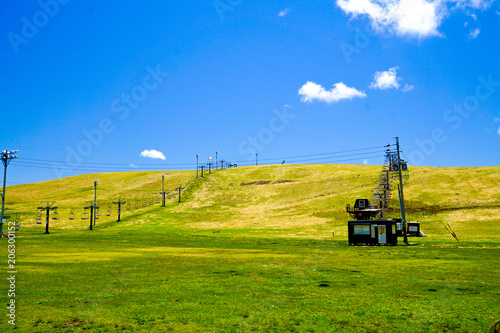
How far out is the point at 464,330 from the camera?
10.2 metres

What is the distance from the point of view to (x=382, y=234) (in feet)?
150

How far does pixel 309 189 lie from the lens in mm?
118750

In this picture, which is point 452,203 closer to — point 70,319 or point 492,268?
point 492,268

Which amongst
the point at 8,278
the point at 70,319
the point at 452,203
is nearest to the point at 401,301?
the point at 70,319

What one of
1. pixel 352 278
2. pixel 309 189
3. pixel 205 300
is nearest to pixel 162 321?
pixel 205 300

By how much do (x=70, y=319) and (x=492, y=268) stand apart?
2535 cm

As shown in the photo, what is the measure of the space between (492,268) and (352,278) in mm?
11477

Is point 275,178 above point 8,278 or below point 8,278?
above

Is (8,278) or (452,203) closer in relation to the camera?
(8,278)

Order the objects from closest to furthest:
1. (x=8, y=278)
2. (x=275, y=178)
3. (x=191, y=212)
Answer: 1. (x=8, y=278)
2. (x=191, y=212)
3. (x=275, y=178)

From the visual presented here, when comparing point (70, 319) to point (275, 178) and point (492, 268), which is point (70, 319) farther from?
point (275, 178)

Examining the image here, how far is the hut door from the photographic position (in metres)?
45.7

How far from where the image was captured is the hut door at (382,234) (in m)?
45.7

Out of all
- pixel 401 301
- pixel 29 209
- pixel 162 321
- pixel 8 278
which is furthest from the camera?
pixel 29 209
